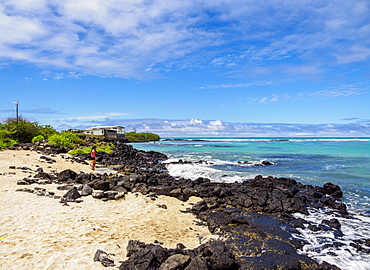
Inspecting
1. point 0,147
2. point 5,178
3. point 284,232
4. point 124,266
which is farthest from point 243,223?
point 0,147

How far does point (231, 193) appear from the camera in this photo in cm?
1375

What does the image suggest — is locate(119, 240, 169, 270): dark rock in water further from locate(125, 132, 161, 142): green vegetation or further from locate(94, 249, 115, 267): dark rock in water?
locate(125, 132, 161, 142): green vegetation

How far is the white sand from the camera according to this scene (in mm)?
6191

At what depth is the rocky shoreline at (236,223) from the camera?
6137 mm

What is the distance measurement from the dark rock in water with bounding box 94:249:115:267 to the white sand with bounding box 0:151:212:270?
11cm

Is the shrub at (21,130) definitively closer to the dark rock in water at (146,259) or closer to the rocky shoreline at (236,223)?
the rocky shoreline at (236,223)

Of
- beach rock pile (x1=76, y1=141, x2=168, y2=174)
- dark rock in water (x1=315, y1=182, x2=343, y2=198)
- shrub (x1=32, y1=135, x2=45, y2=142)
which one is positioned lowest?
beach rock pile (x1=76, y1=141, x2=168, y2=174)

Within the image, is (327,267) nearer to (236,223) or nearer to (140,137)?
(236,223)

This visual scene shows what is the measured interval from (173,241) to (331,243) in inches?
215

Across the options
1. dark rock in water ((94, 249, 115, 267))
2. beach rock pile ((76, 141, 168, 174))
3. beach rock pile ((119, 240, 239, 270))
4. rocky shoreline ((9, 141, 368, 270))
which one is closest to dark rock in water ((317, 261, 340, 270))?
rocky shoreline ((9, 141, 368, 270))

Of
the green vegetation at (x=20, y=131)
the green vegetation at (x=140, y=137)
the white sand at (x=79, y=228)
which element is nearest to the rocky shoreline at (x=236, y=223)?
the white sand at (x=79, y=228)

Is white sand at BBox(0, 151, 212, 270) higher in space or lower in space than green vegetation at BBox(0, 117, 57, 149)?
lower

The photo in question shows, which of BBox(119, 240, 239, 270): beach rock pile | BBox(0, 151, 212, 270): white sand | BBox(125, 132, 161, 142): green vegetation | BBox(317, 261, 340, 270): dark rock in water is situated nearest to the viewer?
BBox(119, 240, 239, 270): beach rock pile

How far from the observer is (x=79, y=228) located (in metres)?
7.91
